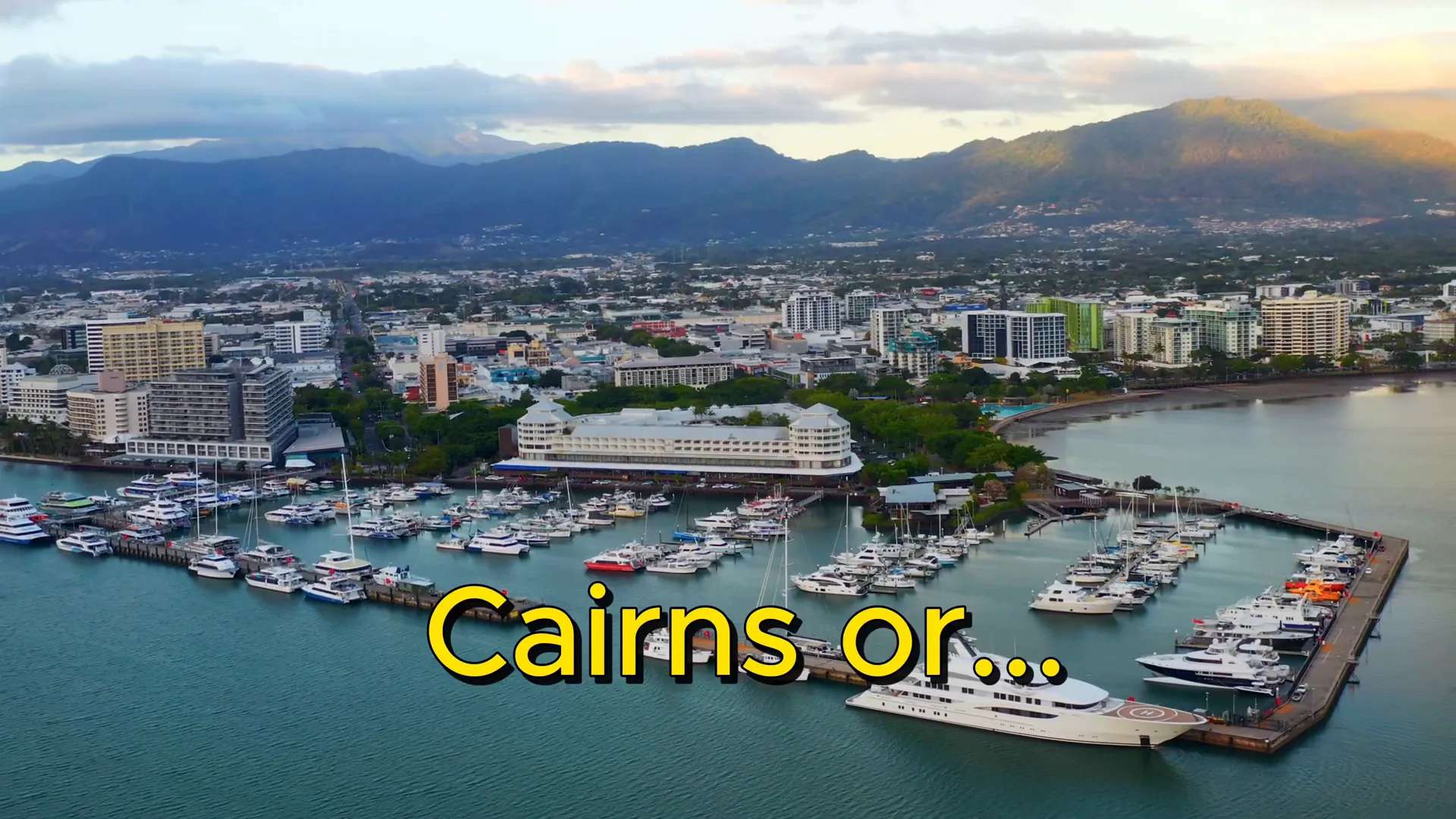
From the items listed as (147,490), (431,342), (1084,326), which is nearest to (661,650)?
(147,490)

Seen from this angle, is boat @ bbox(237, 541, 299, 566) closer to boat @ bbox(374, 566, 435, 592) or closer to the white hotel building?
boat @ bbox(374, 566, 435, 592)

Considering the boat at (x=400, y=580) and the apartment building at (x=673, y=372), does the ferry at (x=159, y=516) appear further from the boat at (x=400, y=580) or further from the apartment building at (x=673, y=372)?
the apartment building at (x=673, y=372)

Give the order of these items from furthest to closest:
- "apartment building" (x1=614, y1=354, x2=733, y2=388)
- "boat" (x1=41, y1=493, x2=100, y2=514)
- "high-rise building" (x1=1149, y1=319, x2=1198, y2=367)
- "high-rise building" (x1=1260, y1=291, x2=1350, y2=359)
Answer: "high-rise building" (x1=1260, y1=291, x2=1350, y2=359), "high-rise building" (x1=1149, y1=319, x2=1198, y2=367), "apartment building" (x1=614, y1=354, x2=733, y2=388), "boat" (x1=41, y1=493, x2=100, y2=514)

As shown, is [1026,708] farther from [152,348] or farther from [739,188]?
[739,188]

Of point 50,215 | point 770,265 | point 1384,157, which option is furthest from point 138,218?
point 1384,157

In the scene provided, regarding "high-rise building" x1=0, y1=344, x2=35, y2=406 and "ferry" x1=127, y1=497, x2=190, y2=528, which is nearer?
"ferry" x1=127, y1=497, x2=190, y2=528

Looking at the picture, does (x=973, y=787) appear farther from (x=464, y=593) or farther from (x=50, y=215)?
(x=50, y=215)

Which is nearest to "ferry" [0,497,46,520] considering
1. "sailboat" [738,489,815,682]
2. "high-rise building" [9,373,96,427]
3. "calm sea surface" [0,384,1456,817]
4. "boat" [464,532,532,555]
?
"calm sea surface" [0,384,1456,817]

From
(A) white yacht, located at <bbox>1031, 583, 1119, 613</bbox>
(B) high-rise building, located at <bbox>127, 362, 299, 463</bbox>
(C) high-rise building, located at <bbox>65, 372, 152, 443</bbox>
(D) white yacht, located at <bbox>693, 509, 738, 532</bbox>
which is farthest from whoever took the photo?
(C) high-rise building, located at <bbox>65, 372, 152, 443</bbox>
